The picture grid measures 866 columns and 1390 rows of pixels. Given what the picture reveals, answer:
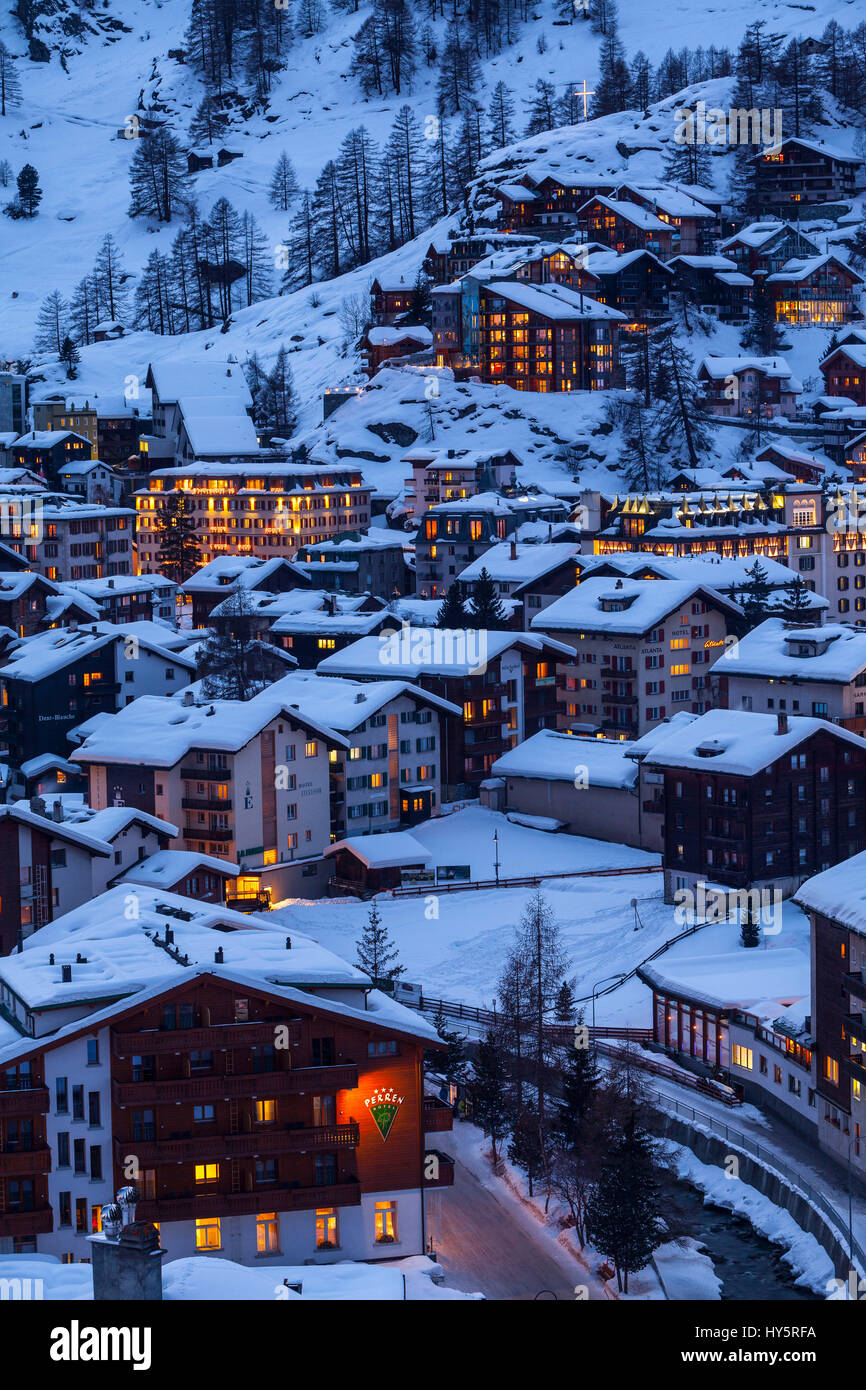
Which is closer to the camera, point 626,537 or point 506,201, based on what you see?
point 626,537

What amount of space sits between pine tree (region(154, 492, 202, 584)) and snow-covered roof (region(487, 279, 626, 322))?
2209 cm

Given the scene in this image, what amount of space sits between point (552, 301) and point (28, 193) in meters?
83.8

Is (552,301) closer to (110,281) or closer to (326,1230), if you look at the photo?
(110,281)

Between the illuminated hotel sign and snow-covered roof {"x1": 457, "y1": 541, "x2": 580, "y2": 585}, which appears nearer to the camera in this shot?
the illuminated hotel sign

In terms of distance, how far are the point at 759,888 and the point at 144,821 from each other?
50.9ft

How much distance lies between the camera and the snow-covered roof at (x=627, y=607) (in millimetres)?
71875

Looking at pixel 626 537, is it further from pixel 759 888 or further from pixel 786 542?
pixel 759 888

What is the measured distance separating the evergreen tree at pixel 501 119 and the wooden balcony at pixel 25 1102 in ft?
435

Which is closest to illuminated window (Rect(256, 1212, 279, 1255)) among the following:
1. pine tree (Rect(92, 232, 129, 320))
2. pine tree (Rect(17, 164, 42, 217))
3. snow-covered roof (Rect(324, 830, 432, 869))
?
snow-covered roof (Rect(324, 830, 432, 869))

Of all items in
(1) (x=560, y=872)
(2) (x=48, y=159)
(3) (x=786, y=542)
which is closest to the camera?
(1) (x=560, y=872)

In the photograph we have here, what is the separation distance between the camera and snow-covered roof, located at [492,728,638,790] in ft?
205

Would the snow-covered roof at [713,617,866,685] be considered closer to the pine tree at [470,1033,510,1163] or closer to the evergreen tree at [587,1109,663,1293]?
the pine tree at [470,1033,510,1163]

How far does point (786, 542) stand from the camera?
9512cm

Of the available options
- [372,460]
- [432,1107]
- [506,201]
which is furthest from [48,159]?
[432,1107]
